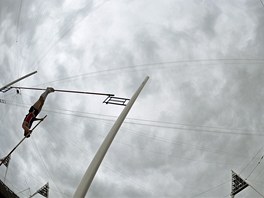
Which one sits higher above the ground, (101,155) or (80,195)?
(101,155)

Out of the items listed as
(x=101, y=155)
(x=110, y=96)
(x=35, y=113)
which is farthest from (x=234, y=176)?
(x=101, y=155)

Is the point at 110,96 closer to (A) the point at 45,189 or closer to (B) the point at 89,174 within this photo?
(B) the point at 89,174

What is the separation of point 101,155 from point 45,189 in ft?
125

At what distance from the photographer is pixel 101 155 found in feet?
16.4

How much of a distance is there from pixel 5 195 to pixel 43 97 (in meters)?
19.4

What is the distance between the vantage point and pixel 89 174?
4.57 metres

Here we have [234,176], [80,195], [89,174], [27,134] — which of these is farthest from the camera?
[234,176]

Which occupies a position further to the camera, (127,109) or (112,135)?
(127,109)

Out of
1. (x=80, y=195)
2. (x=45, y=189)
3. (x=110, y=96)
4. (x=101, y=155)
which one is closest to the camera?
(x=80, y=195)

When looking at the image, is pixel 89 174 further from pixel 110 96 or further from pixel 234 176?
pixel 234 176

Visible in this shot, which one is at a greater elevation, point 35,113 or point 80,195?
point 35,113

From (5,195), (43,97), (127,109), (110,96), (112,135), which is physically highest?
(110,96)

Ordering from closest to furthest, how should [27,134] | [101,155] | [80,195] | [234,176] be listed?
[80,195]
[101,155]
[27,134]
[234,176]

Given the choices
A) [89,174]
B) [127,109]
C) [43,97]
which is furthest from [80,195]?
[43,97]
